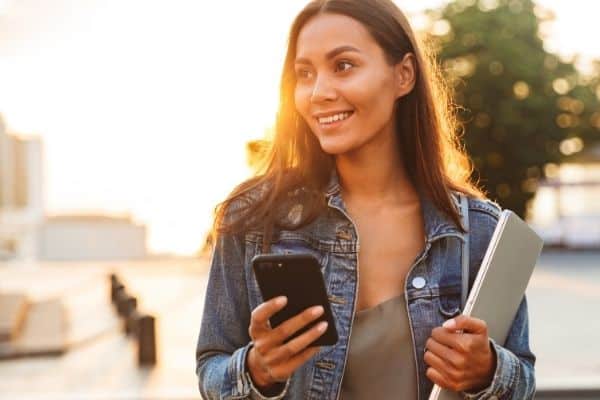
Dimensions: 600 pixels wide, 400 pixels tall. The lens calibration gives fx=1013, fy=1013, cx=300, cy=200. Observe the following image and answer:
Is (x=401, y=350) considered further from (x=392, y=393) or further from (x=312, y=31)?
(x=312, y=31)

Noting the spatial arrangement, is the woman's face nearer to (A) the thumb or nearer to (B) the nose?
(B) the nose

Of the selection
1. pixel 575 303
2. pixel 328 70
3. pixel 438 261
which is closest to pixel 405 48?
pixel 328 70

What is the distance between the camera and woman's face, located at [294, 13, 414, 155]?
7.23 ft

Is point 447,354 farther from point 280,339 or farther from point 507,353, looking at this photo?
point 280,339

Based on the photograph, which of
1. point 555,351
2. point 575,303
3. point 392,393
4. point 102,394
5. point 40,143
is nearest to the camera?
point 392,393

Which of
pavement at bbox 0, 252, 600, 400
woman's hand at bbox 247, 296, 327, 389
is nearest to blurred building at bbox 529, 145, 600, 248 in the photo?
pavement at bbox 0, 252, 600, 400

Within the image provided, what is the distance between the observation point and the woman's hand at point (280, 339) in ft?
6.24

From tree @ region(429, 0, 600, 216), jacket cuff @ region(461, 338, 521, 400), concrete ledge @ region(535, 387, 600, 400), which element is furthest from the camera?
tree @ region(429, 0, 600, 216)

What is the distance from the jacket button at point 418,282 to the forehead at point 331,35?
51 centimetres

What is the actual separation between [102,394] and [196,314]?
674cm

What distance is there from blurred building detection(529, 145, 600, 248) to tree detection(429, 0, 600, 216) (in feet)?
4.00

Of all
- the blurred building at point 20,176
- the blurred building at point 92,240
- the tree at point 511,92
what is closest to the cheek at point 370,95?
the tree at point 511,92

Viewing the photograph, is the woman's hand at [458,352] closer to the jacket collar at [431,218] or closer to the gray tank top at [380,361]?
the gray tank top at [380,361]

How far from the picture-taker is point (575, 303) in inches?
662
